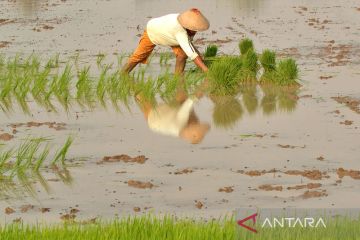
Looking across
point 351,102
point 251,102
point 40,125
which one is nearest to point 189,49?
point 251,102

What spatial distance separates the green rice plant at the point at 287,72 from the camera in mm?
10414

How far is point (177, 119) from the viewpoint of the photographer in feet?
29.8

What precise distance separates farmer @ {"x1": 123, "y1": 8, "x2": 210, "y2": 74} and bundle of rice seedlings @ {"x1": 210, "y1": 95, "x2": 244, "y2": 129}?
497 millimetres

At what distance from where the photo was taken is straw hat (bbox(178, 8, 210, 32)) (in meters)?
10.4

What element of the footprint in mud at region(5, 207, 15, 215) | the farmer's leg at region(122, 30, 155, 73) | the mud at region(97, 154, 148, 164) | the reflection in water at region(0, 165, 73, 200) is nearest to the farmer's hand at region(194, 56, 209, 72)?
the farmer's leg at region(122, 30, 155, 73)

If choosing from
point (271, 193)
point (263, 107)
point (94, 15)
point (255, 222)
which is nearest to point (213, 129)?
point (263, 107)

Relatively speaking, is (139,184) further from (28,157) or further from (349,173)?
(349,173)

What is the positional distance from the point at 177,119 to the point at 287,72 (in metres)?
1.76

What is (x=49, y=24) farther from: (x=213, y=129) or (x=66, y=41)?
(x=213, y=129)

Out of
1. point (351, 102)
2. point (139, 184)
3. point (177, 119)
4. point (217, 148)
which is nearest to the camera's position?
point (139, 184)

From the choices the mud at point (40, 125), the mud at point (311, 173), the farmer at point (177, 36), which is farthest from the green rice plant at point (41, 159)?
the farmer at point (177, 36)

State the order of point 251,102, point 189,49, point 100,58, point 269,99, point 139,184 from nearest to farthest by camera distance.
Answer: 1. point 139,184
2. point 251,102
3. point 269,99
4. point 189,49
5. point 100,58

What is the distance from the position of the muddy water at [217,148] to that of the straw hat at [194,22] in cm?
74

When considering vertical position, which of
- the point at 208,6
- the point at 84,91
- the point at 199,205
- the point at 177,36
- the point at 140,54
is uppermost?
the point at 208,6
